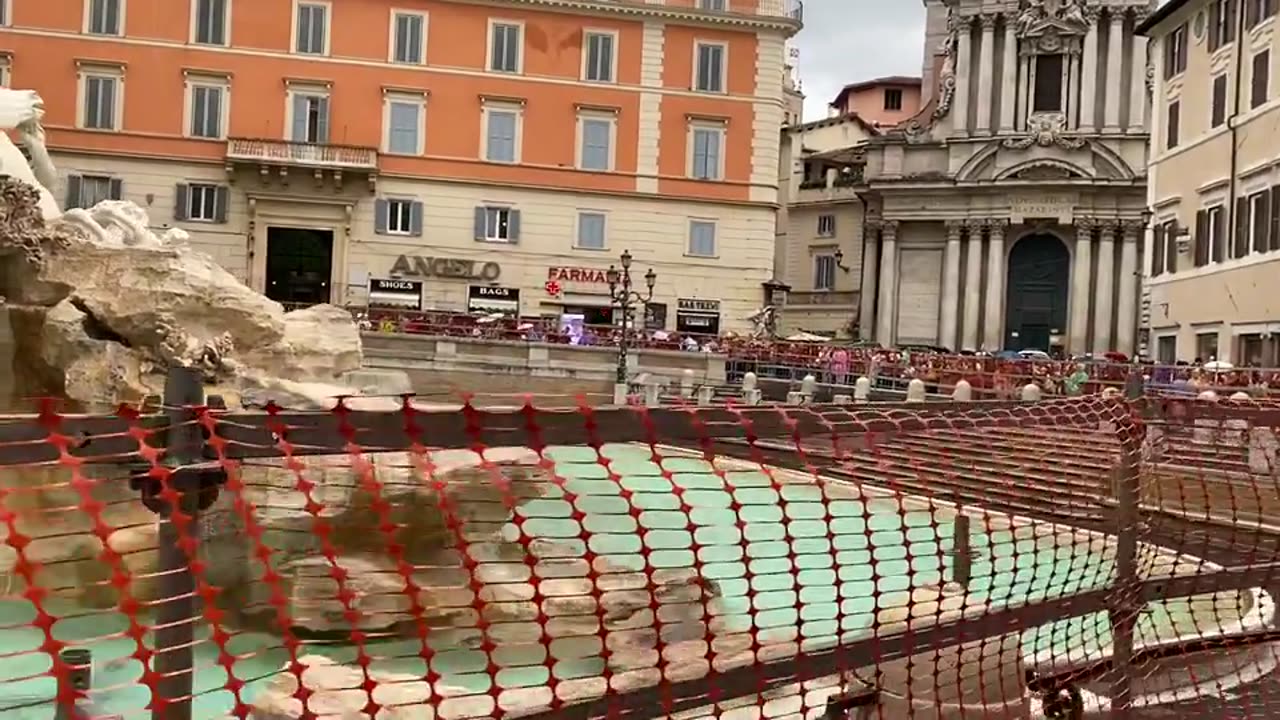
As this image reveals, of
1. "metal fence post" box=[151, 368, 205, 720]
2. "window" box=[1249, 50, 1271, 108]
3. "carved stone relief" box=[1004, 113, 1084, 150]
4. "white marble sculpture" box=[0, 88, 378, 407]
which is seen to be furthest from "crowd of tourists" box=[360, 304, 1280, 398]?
"metal fence post" box=[151, 368, 205, 720]

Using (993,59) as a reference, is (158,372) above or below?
below

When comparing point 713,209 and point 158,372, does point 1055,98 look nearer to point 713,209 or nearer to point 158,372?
point 713,209

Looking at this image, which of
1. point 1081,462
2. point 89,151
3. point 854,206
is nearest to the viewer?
point 1081,462

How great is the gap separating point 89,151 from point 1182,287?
3173cm

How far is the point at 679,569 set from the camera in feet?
14.6

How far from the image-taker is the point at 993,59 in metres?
47.5

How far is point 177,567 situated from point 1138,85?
49.4 metres

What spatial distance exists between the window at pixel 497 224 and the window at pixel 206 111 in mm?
8548

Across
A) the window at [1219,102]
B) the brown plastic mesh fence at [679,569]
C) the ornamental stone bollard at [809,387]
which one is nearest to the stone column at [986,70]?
the window at [1219,102]

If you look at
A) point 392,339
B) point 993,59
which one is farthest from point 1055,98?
point 392,339

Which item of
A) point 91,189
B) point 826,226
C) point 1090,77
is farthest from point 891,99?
point 91,189

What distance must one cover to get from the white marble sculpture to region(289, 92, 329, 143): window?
21.7 metres

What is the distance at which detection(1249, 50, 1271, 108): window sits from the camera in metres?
24.4

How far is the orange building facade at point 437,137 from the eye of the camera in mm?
35688
